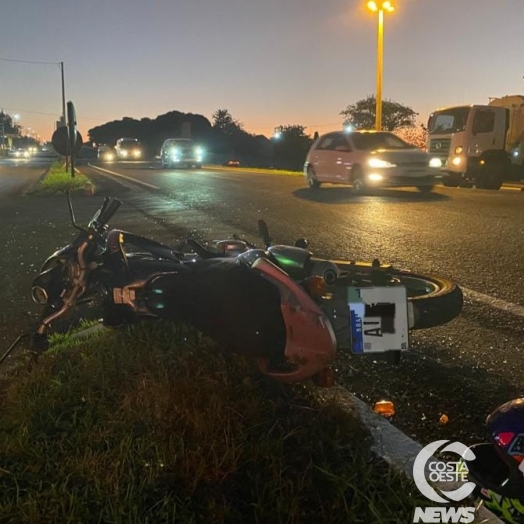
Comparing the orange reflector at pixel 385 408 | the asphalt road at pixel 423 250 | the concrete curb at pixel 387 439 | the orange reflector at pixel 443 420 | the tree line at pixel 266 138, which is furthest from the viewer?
the tree line at pixel 266 138

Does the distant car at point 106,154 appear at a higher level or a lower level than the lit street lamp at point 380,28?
lower

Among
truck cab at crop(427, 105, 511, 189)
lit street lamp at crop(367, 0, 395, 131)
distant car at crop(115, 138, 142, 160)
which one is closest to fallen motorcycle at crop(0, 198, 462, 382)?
truck cab at crop(427, 105, 511, 189)

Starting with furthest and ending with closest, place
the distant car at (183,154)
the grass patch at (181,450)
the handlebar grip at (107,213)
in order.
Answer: the distant car at (183,154) → the handlebar grip at (107,213) → the grass patch at (181,450)

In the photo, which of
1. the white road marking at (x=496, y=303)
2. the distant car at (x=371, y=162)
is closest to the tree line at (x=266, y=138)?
the distant car at (x=371, y=162)

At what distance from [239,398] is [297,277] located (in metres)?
0.62

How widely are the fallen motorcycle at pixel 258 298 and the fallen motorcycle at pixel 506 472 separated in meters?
0.61

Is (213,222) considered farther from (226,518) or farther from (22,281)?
(226,518)

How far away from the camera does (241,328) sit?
266 centimetres

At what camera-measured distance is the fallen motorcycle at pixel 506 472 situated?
1.94 metres

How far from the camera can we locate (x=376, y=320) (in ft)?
8.54

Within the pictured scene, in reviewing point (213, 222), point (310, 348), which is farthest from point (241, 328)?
point (213, 222)

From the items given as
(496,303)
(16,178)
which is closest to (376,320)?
(496,303)

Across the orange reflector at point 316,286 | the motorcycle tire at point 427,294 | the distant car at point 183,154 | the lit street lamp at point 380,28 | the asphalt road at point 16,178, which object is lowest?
the motorcycle tire at point 427,294

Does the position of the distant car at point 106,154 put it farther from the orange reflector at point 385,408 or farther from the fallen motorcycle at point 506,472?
the fallen motorcycle at point 506,472
